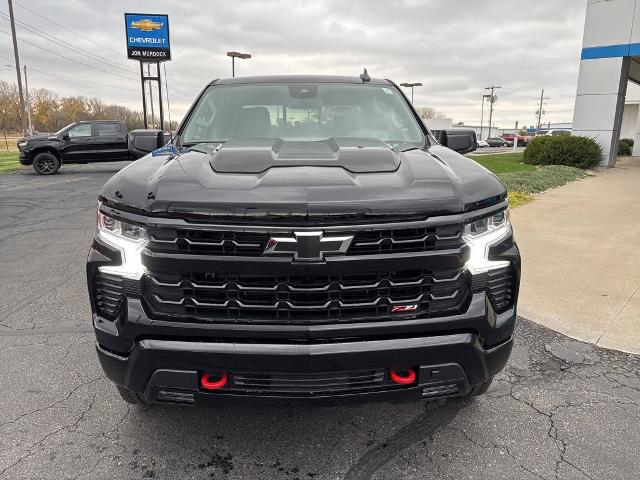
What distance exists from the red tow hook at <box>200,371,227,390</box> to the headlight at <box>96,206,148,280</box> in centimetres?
50

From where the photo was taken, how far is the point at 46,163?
1795 centimetres

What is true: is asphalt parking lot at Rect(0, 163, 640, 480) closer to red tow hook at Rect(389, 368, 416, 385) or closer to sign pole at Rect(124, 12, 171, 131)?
red tow hook at Rect(389, 368, 416, 385)

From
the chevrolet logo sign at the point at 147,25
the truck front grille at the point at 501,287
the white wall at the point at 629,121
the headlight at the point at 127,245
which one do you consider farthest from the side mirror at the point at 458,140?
the white wall at the point at 629,121

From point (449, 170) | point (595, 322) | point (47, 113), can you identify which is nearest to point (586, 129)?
point (595, 322)

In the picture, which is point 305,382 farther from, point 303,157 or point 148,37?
point 148,37

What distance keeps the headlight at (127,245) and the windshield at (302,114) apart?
1239mm

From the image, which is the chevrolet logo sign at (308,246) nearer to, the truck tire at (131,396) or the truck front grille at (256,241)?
the truck front grille at (256,241)

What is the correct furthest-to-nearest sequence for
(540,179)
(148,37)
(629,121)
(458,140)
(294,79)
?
1. (629,121)
2. (148,37)
3. (540,179)
4. (294,79)
5. (458,140)

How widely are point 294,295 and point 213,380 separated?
0.51 metres

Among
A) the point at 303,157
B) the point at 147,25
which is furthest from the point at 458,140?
the point at 147,25

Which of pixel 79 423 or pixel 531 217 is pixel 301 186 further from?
pixel 531 217

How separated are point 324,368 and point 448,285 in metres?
0.62

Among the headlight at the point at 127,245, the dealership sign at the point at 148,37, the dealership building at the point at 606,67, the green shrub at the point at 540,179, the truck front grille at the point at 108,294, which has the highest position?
the dealership sign at the point at 148,37

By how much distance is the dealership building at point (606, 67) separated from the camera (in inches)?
679
